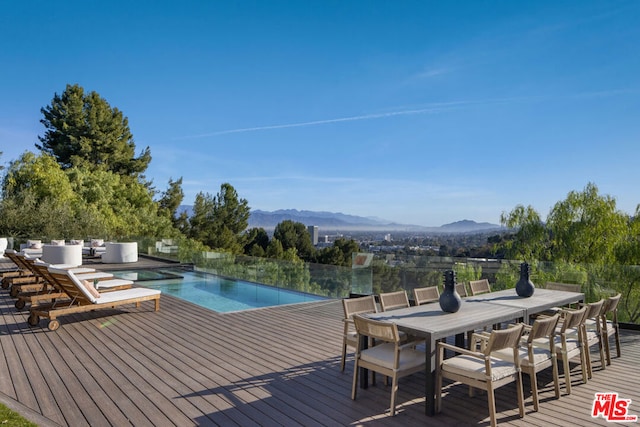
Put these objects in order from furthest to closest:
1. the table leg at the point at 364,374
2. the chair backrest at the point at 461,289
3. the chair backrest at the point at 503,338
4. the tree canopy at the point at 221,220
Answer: the tree canopy at the point at 221,220 → the chair backrest at the point at 461,289 → the table leg at the point at 364,374 → the chair backrest at the point at 503,338

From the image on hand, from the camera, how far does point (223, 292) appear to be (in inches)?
383

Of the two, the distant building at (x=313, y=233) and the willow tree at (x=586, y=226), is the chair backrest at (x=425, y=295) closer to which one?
the willow tree at (x=586, y=226)

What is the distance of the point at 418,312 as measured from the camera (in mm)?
4352

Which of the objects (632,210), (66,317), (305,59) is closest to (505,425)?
(66,317)

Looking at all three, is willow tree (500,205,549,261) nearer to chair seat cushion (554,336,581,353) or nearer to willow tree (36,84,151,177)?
chair seat cushion (554,336,581,353)

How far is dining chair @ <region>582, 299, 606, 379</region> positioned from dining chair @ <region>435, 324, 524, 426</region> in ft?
3.89

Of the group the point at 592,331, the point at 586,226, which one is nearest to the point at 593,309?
the point at 592,331

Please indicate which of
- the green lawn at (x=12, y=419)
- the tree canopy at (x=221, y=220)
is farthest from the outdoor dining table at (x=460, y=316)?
the tree canopy at (x=221, y=220)

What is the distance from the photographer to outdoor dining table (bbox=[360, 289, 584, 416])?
348 cm

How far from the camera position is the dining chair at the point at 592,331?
4180 mm

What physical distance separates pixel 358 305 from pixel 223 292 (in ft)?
19.3

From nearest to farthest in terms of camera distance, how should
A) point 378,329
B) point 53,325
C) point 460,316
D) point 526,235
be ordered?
point 378,329
point 460,316
point 53,325
point 526,235

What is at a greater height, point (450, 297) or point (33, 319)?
point (450, 297)

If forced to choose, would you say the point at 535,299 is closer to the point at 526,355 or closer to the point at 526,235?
the point at 526,355
